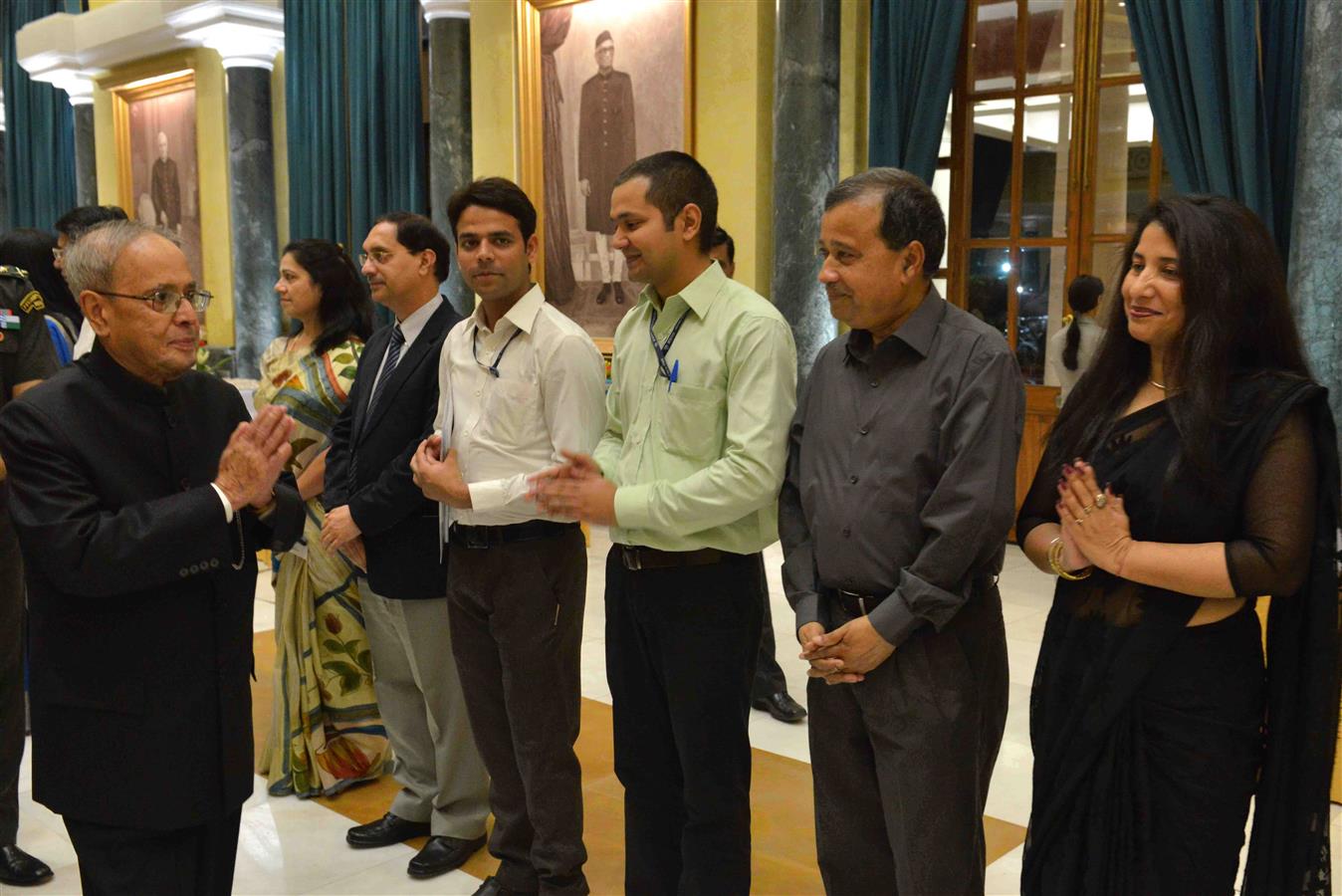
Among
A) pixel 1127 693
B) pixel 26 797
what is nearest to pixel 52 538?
pixel 1127 693

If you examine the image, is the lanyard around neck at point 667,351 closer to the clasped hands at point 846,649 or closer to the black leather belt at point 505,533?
the black leather belt at point 505,533

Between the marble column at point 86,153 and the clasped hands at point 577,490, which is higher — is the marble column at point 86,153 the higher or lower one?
the higher one

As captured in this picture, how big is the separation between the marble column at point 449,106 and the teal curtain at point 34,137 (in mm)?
6842

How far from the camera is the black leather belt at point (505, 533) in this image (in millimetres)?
2902

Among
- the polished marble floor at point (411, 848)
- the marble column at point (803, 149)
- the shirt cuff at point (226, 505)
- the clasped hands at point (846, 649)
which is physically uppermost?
the marble column at point (803, 149)

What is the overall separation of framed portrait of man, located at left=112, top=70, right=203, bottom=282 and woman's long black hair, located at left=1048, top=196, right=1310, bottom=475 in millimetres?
11684

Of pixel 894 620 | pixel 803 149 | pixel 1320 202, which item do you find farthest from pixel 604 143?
pixel 894 620

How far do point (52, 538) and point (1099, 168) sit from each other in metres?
6.41

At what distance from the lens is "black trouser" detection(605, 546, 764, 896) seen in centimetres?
Result: 252

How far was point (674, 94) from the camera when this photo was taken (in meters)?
8.00

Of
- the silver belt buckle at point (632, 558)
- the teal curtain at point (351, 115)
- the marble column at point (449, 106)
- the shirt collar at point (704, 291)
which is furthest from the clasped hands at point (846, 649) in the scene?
the teal curtain at point (351, 115)

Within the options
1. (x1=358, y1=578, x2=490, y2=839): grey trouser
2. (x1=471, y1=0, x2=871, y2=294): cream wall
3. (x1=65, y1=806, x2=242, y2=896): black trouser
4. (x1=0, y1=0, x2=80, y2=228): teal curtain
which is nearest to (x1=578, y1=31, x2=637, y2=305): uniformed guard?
(x1=471, y1=0, x2=871, y2=294): cream wall

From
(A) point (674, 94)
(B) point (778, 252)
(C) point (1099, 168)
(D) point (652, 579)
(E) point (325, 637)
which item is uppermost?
(A) point (674, 94)

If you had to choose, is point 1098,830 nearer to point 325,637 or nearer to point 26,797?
point 325,637
